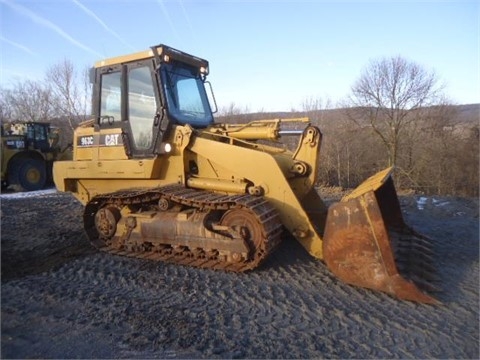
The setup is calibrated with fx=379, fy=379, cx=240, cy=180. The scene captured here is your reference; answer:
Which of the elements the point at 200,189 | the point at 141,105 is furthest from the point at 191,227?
the point at 141,105

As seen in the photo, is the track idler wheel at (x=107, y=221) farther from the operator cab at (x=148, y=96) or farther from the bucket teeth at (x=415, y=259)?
the bucket teeth at (x=415, y=259)

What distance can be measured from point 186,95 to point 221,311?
3575 mm

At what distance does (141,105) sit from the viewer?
224 inches

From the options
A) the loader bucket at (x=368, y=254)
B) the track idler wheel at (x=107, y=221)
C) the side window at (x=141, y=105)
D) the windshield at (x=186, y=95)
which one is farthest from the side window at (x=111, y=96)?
the loader bucket at (x=368, y=254)

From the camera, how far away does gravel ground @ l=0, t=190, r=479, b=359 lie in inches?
122

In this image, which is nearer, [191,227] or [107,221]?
[191,227]

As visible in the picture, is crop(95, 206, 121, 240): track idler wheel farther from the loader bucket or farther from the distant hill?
the distant hill

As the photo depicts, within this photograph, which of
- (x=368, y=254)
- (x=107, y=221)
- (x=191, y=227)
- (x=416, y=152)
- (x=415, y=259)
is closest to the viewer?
(x=368, y=254)

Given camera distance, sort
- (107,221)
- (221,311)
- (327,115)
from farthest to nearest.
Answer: (327,115), (107,221), (221,311)

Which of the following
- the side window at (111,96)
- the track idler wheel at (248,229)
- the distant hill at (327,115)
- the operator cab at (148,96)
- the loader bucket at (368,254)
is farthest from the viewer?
the distant hill at (327,115)

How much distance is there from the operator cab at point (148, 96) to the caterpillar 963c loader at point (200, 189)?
17mm

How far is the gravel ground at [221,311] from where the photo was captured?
10.1 ft

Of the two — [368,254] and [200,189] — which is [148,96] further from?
[368,254]

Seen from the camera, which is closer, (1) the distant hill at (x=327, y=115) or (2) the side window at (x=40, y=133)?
(2) the side window at (x=40, y=133)
